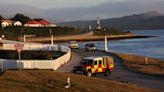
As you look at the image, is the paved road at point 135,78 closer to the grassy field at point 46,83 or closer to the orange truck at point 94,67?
the orange truck at point 94,67

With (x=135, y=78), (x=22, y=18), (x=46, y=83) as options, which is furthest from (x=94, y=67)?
(x=22, y=18)

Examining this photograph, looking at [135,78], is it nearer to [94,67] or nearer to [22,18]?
[94,67]

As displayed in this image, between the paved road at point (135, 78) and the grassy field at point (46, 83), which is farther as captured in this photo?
the paved road at point (135, 78)

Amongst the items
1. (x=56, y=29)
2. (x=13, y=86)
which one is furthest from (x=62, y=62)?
(x=56, y=29)

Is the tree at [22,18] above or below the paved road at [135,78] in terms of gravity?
A: above

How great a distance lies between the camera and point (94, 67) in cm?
3447

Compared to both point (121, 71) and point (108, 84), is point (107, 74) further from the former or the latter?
point (108, 84)

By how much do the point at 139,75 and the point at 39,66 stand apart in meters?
7.90

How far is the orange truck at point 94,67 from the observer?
34125mm

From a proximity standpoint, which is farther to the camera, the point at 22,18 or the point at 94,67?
the point at 22,18

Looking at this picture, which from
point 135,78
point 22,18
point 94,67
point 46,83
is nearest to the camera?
point 46,83

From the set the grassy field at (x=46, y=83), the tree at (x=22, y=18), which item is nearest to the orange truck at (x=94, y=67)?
the grassy field at (x=46, y=83)

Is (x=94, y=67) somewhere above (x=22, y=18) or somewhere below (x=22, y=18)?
below

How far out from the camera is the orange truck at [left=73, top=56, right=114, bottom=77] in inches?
1344
